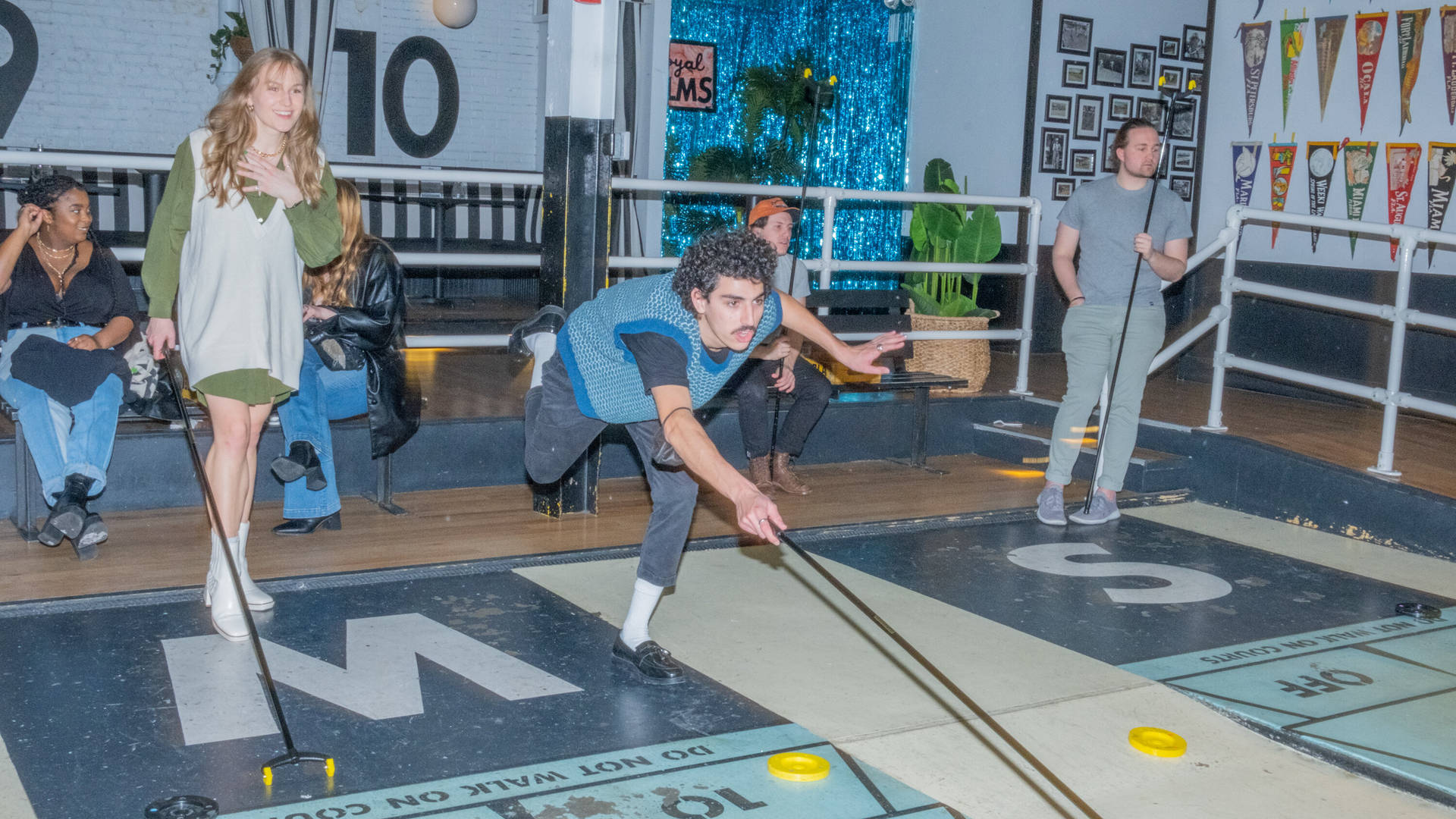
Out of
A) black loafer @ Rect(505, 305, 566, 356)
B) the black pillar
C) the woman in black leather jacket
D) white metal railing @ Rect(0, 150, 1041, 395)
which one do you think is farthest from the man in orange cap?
the woman in black leather jacket

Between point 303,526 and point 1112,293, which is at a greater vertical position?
point 1112,293

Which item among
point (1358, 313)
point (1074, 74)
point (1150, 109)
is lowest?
point (1358, 313)

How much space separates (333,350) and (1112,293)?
292cm

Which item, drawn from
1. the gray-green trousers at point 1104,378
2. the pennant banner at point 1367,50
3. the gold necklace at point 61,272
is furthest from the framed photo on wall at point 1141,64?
the gold necklace at point 61,272

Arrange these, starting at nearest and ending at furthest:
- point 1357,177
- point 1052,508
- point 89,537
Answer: point 89,537 → point 1052,508 → point 1357,177

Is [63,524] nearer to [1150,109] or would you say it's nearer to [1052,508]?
[1052,508]

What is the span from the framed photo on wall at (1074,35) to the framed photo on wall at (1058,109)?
333 millimetres

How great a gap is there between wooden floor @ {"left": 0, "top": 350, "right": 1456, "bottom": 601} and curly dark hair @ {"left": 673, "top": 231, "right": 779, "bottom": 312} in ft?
5.64

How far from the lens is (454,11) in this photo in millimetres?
11156

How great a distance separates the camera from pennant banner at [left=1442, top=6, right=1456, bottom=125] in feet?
23.2

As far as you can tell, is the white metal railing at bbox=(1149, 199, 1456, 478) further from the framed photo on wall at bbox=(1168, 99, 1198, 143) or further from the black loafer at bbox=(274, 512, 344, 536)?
the framed photo on wall at bbox=(1168, 99, 1198, 143)

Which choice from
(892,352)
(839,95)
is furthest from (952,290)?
(839,95)

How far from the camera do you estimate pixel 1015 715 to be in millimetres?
A: 3139

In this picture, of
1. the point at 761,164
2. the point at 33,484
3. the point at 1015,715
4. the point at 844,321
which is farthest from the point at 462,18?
the point at 1015,715
